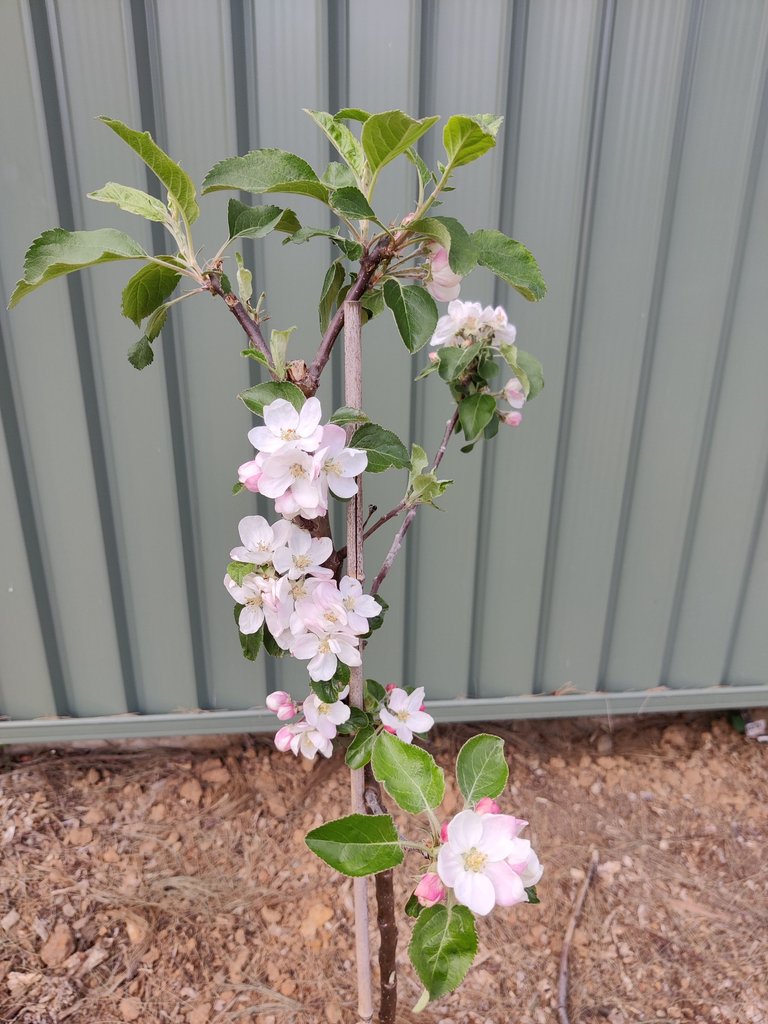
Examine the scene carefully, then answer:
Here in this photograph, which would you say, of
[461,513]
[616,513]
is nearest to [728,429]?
[616,513]

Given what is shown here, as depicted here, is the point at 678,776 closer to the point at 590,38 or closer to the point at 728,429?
the point at 728,429

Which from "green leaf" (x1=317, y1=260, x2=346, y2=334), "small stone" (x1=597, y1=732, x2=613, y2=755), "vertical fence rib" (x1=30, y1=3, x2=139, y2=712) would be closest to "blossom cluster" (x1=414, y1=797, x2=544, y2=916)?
"green leaf" (x1=317, y1=260, x2=346, y2=334)

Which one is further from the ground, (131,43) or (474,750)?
(131,43)

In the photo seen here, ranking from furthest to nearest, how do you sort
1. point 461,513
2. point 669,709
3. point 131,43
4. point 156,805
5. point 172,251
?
1. point 669,709
2. point 156,805
3. point 461,513
4. point 172,251
5. point 131,43

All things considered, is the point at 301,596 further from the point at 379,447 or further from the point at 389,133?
the point at 389,133

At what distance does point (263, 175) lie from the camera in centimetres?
58

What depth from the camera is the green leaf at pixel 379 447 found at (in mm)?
658

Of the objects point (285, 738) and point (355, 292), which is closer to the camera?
point (355, 292)

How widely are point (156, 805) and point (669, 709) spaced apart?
1.29m

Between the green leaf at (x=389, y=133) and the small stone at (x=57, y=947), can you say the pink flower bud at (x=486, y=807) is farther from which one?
the small stone at (x=57, y=947)

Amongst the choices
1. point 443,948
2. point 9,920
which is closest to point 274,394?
point 443,948

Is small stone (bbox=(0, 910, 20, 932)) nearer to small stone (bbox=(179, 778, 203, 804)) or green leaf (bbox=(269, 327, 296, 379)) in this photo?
small stone (bbox=(179, 778, 203, 804))

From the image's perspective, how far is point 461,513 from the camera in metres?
1.53

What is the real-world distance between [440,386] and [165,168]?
901mm
